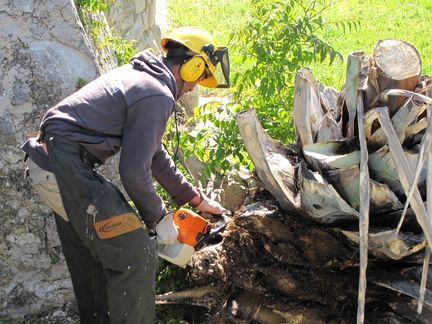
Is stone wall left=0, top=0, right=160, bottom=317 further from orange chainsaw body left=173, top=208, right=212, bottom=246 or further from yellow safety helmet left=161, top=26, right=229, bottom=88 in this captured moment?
orange chainsaw body left=173, top=208, right=212, bottom=246

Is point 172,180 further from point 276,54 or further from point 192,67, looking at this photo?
point 276,54

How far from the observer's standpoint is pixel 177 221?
3.93 meters

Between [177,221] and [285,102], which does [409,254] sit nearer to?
[177,221]

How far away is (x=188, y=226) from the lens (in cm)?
393

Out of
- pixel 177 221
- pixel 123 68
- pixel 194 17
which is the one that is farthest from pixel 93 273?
pixel 194 17

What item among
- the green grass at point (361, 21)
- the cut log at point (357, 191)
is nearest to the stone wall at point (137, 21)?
the green grass at point (361, 21)

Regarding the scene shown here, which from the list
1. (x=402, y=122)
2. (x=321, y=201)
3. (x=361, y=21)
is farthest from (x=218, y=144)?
(x=361, y=21)

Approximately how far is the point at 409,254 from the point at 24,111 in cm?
263

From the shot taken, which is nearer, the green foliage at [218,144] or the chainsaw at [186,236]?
the chainsaw at [186,236]

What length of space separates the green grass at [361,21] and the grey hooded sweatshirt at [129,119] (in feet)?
16.6

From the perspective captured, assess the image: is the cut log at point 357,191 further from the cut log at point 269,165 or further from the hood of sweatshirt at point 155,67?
the hood of sweatshirt at point 155,67

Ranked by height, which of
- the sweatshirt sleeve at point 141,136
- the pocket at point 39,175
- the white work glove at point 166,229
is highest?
the sweatshirt sleeve at point 141,136

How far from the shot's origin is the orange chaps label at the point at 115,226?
3510 millimetres

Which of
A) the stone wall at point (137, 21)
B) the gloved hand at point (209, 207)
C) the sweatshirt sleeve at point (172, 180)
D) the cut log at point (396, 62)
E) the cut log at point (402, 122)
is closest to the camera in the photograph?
the cut log at point (402, 122)
